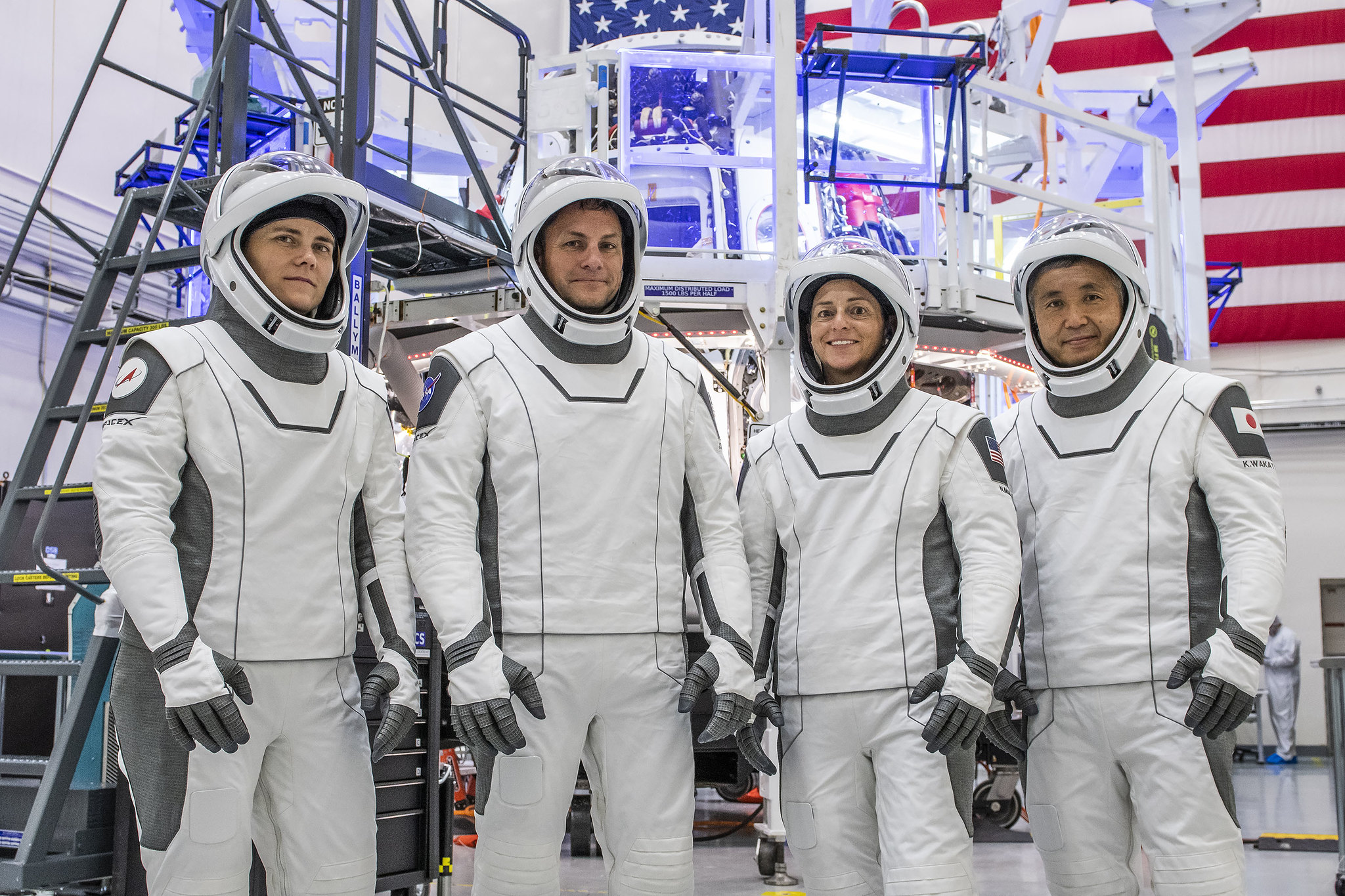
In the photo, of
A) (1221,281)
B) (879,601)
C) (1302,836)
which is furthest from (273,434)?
(1221,281)

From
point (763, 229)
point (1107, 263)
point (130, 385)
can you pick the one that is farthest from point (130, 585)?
point (763, 229)

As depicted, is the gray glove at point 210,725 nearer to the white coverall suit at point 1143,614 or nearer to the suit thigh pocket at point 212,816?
the suit thigh pocket at point 212,816

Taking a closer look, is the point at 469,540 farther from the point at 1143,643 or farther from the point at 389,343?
the point at 389,343

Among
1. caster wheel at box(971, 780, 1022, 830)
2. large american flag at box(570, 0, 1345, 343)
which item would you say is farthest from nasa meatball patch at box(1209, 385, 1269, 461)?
large american flag at box(570, 0, 1345, 343)

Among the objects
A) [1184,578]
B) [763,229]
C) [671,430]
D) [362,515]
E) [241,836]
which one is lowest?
[241,836]

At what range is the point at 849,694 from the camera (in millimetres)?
2818

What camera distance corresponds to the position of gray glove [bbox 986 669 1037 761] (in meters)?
2.88

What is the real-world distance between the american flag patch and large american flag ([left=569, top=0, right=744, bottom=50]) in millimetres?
10593

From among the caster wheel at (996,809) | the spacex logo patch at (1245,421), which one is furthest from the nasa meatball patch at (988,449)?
the caster wheel at (996,809)

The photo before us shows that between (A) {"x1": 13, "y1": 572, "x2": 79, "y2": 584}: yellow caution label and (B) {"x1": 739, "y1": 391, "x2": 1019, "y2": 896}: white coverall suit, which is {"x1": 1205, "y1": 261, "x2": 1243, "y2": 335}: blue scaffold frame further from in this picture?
(A) {"x1": 13, "y1": 572, "x2": 79, "y2": 584}: yellow caution label

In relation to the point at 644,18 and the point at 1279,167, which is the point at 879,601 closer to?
the point at 1279,167

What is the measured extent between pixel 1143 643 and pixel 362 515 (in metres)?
1.96

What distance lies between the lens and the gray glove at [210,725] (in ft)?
7.52

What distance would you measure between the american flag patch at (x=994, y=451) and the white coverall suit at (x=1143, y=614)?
19 cm
